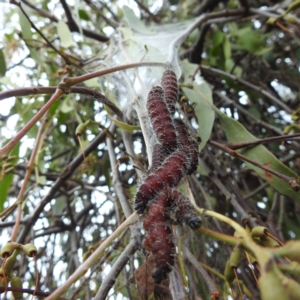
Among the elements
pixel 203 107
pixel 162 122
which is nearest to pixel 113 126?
pixel 203 107

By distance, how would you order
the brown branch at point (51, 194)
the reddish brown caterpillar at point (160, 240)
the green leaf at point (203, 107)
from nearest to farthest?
the reddish brown caterpillar at point (160, 240)
the green leaf at point (203, 107)
the brown branch at point (51, 194)

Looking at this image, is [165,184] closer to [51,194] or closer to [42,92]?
[42,92]

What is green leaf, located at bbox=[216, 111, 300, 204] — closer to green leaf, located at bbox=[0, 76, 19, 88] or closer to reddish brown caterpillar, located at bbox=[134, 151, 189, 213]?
reddish brown caterpillar, located at bbox=[134, 151, 189, 213]

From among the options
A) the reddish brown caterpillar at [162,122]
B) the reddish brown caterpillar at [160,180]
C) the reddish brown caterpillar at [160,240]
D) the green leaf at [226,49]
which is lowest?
the reddish brown caterpillar at [160,240]

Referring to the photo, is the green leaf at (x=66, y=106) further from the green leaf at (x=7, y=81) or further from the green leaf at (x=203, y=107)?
the green leaf at (x=203, y=107)

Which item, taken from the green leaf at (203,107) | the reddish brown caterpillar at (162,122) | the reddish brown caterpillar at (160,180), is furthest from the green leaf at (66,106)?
the reddish brown caterpillar at (160,180)

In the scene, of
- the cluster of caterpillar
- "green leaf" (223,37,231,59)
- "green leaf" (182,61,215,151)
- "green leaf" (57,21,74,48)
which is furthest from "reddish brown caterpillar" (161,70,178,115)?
"green leaf" (223,37,231,59)

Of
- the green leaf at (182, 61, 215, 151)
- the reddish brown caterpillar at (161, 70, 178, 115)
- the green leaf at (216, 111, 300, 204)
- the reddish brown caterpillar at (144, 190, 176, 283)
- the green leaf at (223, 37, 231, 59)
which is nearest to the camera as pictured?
the reddish brown caterpillar at (144, 190, 176, 283)

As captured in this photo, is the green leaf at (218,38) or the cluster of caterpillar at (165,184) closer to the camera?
the cluster of caterpillar at (165,184)
